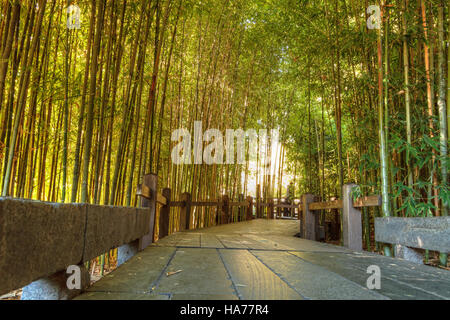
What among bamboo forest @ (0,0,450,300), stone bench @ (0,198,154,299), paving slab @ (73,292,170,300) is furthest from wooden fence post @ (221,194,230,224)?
paving slab @ (73,292,170,300)

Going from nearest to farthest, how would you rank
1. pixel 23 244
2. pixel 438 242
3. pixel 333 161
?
pixel 23 244
pixel 438 242
pixel 333 161

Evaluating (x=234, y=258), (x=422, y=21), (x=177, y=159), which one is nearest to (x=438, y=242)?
(x=234, y=258)

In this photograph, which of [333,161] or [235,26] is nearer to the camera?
[235,26]

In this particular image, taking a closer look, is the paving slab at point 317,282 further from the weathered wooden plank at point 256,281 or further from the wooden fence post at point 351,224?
the wooden fence post at point 351,224

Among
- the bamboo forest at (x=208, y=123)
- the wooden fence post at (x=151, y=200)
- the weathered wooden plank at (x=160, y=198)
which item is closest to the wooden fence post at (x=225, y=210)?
the bamboo forest at (x=208, y=123)

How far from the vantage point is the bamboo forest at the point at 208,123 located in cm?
180

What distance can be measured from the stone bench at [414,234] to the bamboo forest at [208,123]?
0.04ft

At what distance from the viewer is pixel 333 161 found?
6.70m

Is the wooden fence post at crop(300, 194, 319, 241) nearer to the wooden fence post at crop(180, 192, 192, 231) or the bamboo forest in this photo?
the bamboo forest

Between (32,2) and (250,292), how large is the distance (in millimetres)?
2162

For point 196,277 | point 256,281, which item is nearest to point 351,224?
point 256,281

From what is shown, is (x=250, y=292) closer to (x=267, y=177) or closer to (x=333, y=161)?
(x=333, y=161)

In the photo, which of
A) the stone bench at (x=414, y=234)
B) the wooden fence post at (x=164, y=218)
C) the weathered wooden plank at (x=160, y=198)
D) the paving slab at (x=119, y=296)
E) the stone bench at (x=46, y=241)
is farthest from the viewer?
the wooden fence post at (x=164, y=218)

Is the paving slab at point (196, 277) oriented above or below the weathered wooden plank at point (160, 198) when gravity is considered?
below
